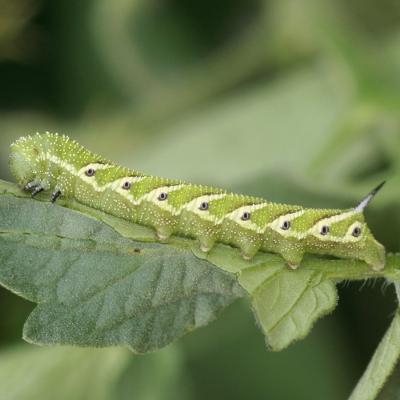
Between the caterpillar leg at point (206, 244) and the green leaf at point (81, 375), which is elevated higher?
the caterpillar leg at point (206, 244)

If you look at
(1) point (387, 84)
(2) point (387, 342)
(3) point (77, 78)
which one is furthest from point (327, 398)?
(3) point (77, 78)

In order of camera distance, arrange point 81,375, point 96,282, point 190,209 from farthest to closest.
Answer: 1. point 81,375
2. point 190,209
3. point 96,282

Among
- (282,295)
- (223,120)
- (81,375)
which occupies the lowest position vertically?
(81,375)

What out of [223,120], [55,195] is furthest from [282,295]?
[223,120]

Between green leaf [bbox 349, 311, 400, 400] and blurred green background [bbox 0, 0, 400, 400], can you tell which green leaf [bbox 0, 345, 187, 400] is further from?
green leaf [bbox 349, 311, 400, 400]

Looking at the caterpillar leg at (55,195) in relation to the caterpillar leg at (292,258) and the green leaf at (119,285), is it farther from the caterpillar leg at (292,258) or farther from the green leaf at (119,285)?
the caterpillar leg at (292,258)

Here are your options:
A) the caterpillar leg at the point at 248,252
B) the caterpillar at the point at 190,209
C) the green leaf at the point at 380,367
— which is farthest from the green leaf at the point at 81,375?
the green leaf at the point at 380,367

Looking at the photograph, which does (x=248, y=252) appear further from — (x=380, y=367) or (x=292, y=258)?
(x=380, y=367)
